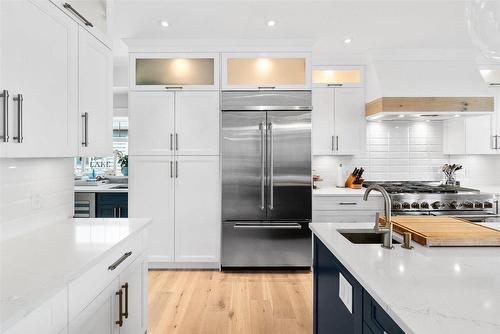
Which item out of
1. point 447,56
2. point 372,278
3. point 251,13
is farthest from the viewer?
point 447,56

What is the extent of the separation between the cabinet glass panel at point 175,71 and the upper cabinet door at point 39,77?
202 cm

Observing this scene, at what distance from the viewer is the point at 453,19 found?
3.34 metres

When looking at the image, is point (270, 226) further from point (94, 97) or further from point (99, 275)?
point (99, 275)

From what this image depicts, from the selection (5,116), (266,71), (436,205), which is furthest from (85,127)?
(436,205)

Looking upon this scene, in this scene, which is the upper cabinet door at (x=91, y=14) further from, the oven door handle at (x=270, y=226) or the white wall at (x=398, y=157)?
the white wall at (x=398, y=157)

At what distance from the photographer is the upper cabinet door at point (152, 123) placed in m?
3.98

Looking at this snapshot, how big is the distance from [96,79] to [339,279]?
1.87m

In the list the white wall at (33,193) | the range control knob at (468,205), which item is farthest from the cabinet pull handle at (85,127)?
the range control knob at (468,205)

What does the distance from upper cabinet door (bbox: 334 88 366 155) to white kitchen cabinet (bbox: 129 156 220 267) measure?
5.08 ft

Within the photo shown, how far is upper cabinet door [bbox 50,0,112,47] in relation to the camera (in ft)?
6.22

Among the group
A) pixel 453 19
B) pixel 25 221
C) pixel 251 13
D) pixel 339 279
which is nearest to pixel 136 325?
pixel 25 221

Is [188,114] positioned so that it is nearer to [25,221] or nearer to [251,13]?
[251,13]

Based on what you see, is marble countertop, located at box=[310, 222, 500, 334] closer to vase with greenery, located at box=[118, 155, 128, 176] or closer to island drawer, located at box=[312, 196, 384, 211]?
island drawer, located at box=[312, 196, 384, 211]

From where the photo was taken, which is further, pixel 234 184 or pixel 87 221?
pixel 234 184
